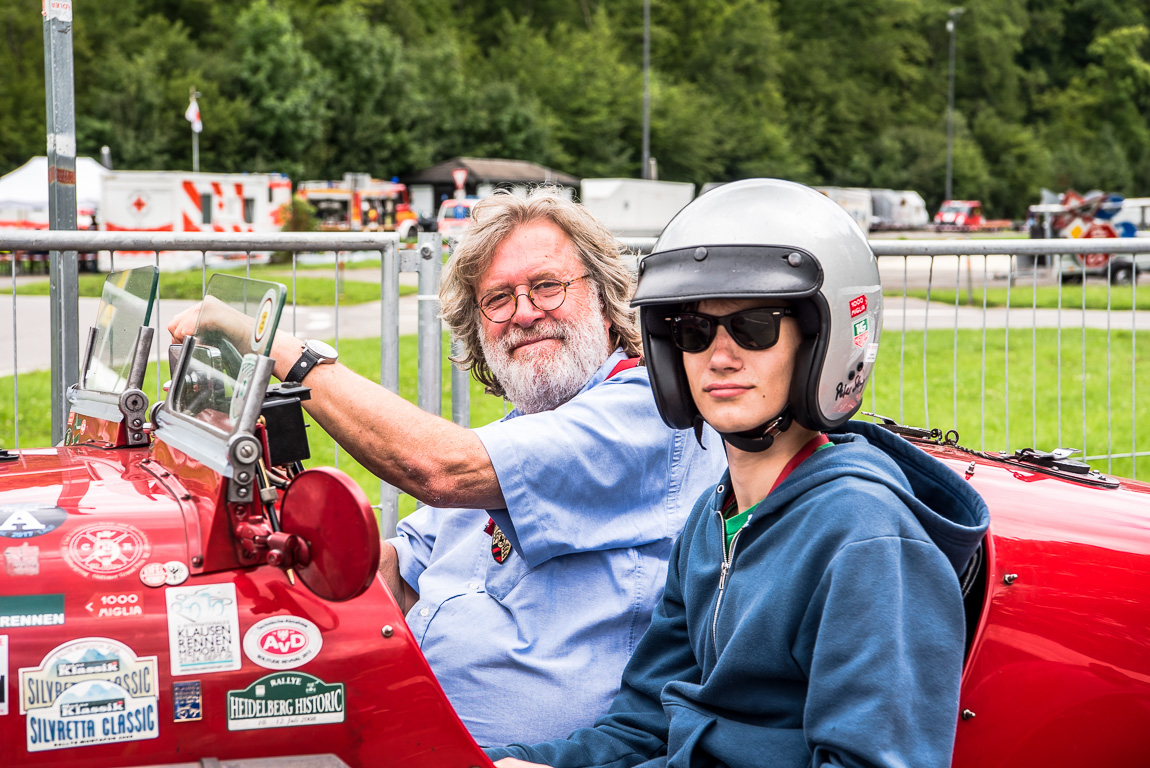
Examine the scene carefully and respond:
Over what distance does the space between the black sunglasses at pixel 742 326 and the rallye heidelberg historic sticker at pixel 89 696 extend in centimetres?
93

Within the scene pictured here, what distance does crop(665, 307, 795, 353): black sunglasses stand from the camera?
5.55 ft

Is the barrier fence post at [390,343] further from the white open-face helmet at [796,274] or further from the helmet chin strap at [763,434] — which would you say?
the helmet chin strap at [763,434]

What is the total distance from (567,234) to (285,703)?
4.55 feet

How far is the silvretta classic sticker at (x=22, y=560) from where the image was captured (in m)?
1.60

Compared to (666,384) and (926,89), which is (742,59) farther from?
(666,384)

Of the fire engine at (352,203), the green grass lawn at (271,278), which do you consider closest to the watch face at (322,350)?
the green grass lawn at (271,278)

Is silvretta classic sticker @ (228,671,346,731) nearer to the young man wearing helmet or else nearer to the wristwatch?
the young man wearing helmet

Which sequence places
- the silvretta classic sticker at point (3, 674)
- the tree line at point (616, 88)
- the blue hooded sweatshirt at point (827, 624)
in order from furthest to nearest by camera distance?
the tree line at point (616, 88)
the silvretta classic sticker at point (3, 674)
the blue hooded sweatshirt at point (827, 624)

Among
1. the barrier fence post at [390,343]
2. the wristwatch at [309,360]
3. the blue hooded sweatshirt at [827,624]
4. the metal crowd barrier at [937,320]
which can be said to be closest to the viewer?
the blue hooded sweatshirt at [827,624]

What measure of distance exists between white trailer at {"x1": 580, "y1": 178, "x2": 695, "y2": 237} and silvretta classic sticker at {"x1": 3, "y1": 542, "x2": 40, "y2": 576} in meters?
36.4

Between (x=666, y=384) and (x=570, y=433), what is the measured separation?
14.3 inches

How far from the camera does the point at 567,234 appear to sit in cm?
270

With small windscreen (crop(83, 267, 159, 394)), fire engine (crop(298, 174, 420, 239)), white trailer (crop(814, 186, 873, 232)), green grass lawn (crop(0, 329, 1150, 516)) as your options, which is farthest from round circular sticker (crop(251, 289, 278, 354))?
white trailer (crop(814, 186, 873, 232))

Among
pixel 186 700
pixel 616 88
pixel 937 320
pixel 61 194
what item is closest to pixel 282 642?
pixel 186 700
